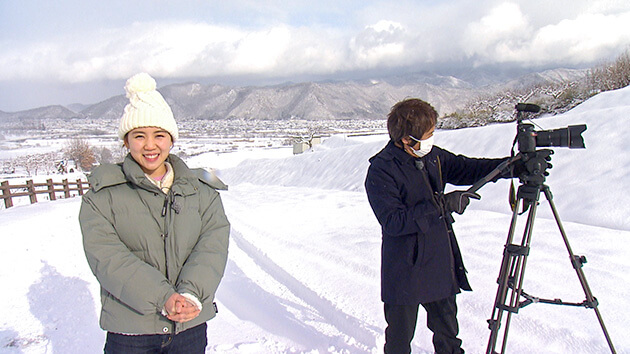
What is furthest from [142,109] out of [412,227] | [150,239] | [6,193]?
[6,193]

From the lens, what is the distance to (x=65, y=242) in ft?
23.5

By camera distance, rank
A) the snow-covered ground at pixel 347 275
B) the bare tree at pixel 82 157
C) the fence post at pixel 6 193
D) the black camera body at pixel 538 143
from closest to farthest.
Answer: the black camera body at pixel 538 143
the snow-covered ground at pixel 347 275
the fence post at pixel 6 193
the bare tree at pixel 82 157

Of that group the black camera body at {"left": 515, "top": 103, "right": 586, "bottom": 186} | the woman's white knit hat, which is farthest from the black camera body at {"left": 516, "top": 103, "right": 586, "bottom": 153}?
the woman's white knit hat

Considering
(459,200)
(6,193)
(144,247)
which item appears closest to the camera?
(144,247)

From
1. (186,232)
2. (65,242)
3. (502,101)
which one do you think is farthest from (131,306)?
(502,101)

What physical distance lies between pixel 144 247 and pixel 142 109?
2.31ft

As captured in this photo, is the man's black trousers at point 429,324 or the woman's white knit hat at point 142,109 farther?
the man's black trousers at point 429,324

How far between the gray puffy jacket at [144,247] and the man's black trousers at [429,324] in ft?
3.73

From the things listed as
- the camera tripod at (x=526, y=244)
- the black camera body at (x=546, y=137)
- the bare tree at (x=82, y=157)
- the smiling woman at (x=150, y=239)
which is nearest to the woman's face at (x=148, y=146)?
the smiling woman at (x=150, y=239)

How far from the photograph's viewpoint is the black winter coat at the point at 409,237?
7.92 feet

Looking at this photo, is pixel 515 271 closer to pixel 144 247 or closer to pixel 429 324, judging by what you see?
pixel 429 324

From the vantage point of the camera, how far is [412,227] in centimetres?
229

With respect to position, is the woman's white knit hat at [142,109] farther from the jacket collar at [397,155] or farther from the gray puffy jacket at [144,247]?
the jacket collar at [397,155]

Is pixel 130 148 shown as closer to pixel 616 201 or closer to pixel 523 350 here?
pixel 523 350
